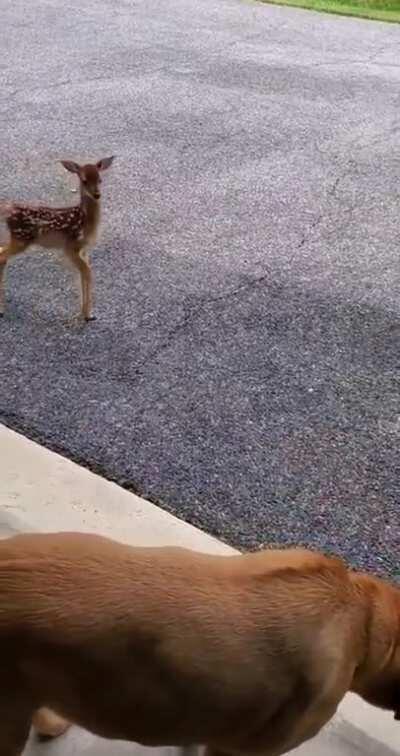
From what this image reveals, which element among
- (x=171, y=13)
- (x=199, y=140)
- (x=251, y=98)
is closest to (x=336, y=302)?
(x=199, y=140)

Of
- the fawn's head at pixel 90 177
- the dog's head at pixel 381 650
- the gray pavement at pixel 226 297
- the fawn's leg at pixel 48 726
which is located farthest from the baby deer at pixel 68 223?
the dog's head at pixel 381 650

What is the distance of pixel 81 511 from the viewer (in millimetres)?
3424

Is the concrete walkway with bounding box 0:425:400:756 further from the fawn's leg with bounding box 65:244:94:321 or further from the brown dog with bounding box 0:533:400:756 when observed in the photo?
the fawn's leg with bounding box 65:244:94:321

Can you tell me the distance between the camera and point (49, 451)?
382 cm

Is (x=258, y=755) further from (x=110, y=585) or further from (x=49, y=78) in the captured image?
(x=49, y=78)

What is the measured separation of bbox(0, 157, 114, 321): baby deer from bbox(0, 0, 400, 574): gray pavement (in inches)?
14.6

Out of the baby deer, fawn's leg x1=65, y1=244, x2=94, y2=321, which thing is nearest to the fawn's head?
the baby deer

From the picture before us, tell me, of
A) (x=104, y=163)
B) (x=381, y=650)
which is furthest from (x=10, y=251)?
(x=381, y=650)

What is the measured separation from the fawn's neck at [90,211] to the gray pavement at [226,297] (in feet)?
1.56

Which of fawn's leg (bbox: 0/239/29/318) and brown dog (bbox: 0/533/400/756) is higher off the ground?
brown dog (bbox: 0/533/400/756)

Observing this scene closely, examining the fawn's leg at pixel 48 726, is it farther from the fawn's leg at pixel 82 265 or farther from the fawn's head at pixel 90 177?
the fawn's head at pixel 90 177

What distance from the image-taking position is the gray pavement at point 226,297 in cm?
377

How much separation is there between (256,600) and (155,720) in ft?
1.08

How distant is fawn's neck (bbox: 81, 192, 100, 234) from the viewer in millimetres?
4602
